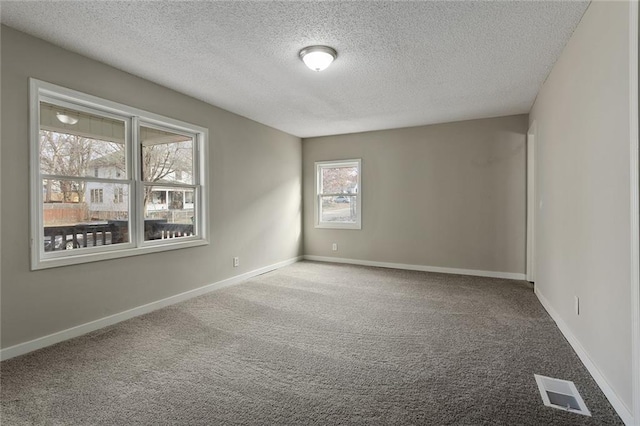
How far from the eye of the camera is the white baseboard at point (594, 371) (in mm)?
1676

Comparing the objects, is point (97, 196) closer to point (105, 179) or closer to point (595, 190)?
point (105, 179)

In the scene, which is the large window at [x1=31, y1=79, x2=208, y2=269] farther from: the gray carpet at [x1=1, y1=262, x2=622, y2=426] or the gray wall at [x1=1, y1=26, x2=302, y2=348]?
the gray carpet at [x1=1, y1=262, x2=622, y2=426]

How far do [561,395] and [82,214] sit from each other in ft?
13.2

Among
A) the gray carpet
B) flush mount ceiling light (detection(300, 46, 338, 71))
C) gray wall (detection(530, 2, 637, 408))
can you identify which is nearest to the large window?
A: the gray carpet

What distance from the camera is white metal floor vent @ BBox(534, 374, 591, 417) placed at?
181 cm

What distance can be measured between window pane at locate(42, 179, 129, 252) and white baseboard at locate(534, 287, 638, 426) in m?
4.09

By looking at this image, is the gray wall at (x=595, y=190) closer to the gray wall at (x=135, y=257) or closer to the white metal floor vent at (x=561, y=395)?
the white metal floor vent at (x=561, y=395)

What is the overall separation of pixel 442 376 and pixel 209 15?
9.86ft

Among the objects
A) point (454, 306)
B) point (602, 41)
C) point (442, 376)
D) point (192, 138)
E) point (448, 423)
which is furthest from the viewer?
point (192, 138)

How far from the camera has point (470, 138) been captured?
5105mm

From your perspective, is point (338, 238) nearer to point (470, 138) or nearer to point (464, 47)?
point (470, 138)

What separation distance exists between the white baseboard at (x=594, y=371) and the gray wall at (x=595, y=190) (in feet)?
0.12

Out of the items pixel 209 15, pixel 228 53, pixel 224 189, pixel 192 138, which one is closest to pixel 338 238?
pixel 224 189

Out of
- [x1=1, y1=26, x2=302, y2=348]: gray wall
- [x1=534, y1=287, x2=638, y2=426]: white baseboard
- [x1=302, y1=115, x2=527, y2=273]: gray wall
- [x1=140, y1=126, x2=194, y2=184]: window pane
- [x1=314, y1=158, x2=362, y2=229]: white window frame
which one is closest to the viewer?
[x1=534, y1=287, x2=638, y2=426]: white baseboard
